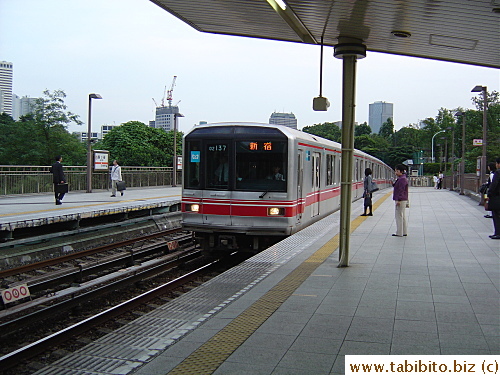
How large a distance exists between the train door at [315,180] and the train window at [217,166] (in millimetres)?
3100

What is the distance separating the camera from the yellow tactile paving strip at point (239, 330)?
4272 mm

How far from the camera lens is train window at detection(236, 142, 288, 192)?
35.0 feet

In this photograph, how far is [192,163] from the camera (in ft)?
36.5

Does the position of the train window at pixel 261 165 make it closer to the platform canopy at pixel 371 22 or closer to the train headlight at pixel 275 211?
the train headlight at pixel 275 211

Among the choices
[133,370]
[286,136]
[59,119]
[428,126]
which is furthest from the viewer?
[428,126]

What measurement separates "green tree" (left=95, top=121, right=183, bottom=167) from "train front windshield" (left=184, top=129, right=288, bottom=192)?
128 feet

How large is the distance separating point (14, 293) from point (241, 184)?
15.7ft

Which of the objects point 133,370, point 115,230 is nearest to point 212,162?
point 115,230

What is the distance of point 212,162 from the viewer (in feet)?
36.0

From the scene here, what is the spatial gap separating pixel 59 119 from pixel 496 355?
101 feet

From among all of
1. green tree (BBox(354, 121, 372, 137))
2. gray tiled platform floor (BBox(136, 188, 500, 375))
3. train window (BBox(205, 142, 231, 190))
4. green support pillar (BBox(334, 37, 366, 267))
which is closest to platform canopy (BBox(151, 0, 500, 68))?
green support pillar (BBox(334, 37, 366, 267))

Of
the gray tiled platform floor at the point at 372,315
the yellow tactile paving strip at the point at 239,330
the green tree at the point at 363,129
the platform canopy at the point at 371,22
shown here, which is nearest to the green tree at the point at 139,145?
the platform canopy at the point at 371,22

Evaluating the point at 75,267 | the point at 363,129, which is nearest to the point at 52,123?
the point at 75,267

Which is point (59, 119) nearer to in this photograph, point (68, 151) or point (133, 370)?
point (68, 151)
